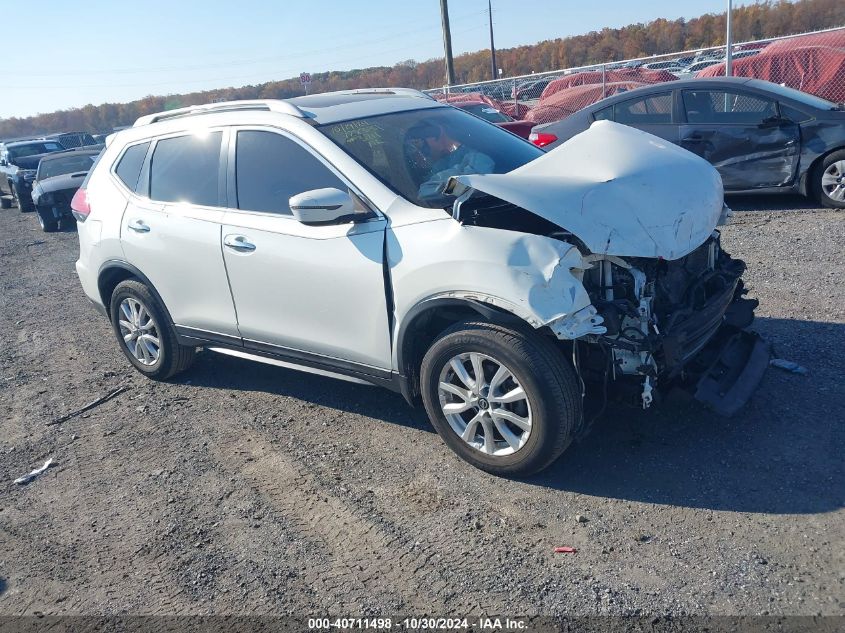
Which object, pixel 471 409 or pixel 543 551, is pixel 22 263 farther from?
pixel 543 551

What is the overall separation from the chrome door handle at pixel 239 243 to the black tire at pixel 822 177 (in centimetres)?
673

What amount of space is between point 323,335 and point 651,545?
2.16 meters

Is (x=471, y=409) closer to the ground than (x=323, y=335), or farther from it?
closer to the ground

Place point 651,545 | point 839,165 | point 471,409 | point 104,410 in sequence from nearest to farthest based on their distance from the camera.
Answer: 1. point 651,545
2. point 471,409
3. point 104,410
4. point 839,165

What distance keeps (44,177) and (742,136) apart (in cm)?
1380

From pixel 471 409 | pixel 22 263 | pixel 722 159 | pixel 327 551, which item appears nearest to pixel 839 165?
pixel 722 159

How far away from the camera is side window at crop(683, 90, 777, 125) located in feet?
28.6

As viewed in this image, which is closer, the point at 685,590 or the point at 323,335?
the point at 685,590

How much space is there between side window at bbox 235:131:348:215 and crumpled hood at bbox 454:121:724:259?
1.09 metres

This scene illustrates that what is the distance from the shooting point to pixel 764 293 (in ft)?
20.4

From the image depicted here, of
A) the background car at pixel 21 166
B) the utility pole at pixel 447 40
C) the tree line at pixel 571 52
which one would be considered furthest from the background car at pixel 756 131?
the tree line at pixel 571 52

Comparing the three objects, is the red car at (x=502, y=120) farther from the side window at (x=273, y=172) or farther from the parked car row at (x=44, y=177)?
the parked car row at (x=44, y=177)

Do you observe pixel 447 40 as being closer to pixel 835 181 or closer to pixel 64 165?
pixel 64 165

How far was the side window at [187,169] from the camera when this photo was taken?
5004mm
